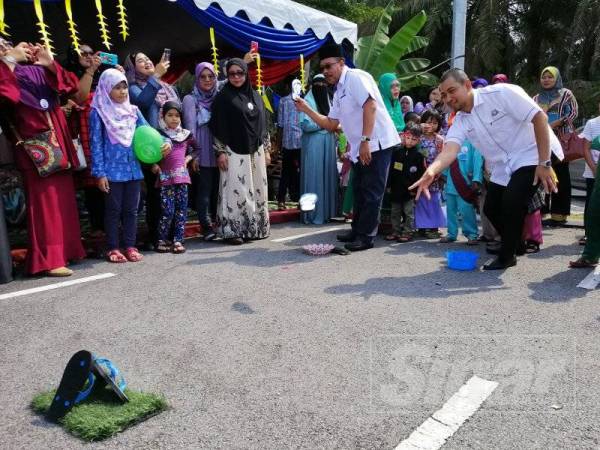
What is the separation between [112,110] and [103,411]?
306 centimetres

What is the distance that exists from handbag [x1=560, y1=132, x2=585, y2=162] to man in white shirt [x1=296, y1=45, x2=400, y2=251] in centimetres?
238

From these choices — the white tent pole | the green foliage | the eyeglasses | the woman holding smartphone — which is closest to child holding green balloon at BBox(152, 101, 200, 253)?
the woman holding smartphone

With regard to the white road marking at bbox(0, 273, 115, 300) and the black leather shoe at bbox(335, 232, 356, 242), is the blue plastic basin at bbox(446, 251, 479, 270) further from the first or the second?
the white road marking at bbox(0, 273, 115, 300)

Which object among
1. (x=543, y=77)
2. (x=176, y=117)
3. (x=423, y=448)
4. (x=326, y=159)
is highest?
(x=543, y=77)

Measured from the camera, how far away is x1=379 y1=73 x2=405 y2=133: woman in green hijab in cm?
652

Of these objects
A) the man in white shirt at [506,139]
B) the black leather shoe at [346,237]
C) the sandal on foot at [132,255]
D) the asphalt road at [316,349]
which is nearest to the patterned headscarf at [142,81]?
the sandal on foot at [132,255]

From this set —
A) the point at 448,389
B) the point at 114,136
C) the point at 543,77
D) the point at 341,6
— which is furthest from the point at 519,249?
the point at 341,6

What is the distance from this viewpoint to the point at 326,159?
6.91 m

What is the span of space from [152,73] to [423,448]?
4.39 meters

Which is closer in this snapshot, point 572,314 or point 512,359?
point 512,359

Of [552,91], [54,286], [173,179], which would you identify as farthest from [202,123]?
[552,91]

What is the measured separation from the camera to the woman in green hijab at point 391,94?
257 inches

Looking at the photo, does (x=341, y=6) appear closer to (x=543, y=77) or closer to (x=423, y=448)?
(x=543, y=77)

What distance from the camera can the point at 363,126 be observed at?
506 cm
